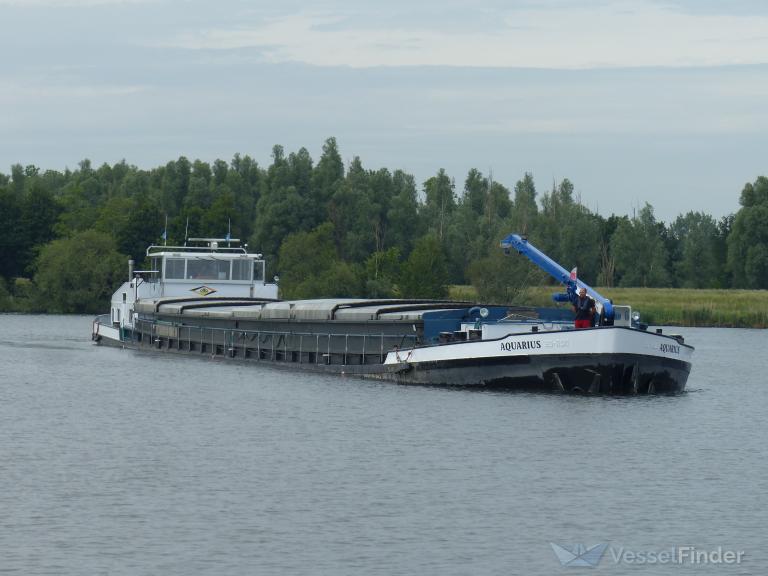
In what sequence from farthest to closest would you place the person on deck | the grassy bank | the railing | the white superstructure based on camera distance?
the grassy bank < the white superstructure < the railing < the person on deck

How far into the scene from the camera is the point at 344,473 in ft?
78.7

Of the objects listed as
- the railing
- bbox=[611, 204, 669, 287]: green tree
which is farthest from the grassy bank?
the railing

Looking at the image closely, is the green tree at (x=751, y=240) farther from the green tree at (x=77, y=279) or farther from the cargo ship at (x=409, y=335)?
the cargo ship at (x=409, y=335)

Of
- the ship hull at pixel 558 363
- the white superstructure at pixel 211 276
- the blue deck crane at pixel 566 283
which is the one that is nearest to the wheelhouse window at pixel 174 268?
the white superstructure at pixel 211 276

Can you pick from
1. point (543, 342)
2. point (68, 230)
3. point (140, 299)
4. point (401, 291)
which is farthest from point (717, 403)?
point (68, 230)

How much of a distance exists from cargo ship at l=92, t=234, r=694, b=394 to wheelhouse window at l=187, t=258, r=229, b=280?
0.05 metres

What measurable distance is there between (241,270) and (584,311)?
2351 centimetres

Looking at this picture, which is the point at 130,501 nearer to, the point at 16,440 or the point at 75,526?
the point at 75,526

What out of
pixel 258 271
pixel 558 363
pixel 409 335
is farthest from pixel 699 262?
pixel 558 363

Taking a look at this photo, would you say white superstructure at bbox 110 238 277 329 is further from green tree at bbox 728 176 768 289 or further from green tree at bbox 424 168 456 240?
green tree at bbox 424 168 456 240

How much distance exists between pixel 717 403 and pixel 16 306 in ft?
266

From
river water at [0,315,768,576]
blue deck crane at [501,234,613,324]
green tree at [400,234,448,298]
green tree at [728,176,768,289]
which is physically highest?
green tree at [728,176,768,289]

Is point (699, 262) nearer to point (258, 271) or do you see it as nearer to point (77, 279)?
point (77, 279)

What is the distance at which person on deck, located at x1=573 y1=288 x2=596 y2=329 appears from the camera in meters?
34.2
